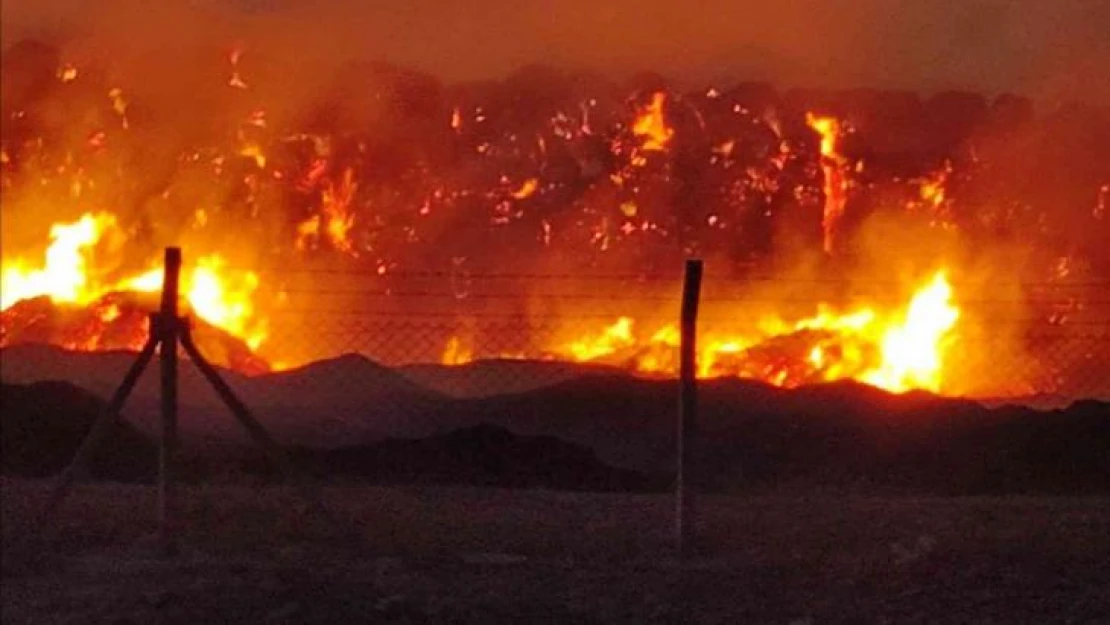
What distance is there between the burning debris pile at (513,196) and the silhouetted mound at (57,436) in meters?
10.9

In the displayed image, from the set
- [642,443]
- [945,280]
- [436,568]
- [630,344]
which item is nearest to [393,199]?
[630,344]

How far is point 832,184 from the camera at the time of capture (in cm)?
3488

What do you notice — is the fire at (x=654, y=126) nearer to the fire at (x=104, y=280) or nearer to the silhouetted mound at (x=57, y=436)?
the fire at (x=104, y=280)

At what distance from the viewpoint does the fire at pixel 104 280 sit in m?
31.2

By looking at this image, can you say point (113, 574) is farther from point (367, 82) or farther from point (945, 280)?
point (367, 82)

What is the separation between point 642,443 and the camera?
2066 cm

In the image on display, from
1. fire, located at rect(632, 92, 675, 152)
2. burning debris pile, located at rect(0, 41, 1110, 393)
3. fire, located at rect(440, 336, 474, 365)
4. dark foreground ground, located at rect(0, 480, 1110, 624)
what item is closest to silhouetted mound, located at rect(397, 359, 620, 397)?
fire, located at rect(440, 336, 474, 365)

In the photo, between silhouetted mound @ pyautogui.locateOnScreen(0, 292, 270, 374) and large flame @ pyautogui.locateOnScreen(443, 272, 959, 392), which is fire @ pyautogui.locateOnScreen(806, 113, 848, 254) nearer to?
large flame @ pyautogui.locateOnScreen(443, 272, 959, 392)

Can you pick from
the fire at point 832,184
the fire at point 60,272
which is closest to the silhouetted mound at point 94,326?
the fire at point 60,272

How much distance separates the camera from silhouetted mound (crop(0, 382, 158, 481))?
16312mm

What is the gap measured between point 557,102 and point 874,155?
6.12m

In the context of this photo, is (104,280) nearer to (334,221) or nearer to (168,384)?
(334,221)

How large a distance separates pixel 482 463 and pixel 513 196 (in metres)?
19.4

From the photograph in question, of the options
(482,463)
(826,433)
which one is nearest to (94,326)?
(482,463)
